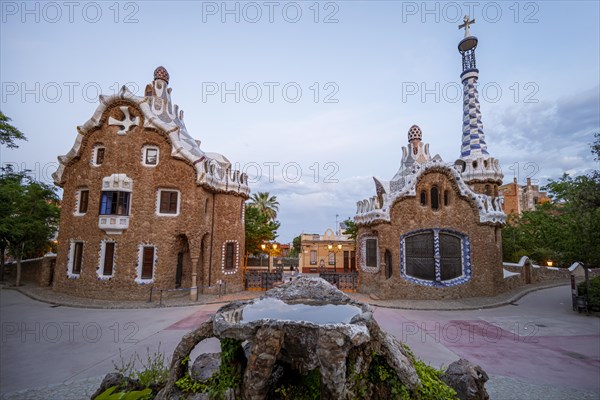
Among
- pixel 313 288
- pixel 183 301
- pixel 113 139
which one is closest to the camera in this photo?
pixel 313 288

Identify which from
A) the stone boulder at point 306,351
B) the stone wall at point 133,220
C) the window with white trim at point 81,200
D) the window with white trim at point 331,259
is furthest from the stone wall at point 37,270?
the window with white trim at point 331,259

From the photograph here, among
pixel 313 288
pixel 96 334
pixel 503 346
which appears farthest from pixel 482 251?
pixel 96 334

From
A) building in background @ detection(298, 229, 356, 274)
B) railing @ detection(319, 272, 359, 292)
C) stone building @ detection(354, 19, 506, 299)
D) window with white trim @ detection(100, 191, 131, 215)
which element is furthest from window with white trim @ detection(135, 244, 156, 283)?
building in background @ detection(298, 229, 356, 274)

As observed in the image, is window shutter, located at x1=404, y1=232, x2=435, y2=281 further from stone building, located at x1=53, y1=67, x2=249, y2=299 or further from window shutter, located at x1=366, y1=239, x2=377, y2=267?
stone building, located at x1=53, y1=67, x2=249, y2=299

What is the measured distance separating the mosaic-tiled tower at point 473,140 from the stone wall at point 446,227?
4.14 metres

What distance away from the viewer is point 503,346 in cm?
900

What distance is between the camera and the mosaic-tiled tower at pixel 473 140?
800 inches

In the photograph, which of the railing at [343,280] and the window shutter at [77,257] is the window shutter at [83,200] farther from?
the railing at [343,280]

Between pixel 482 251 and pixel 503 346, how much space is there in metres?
9.27

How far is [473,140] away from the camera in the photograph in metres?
21.2

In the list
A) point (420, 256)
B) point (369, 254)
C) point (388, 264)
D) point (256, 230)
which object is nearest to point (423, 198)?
point (420, 256)

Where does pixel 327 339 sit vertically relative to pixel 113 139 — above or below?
below

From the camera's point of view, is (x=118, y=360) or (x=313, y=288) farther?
(x=118, y=360)

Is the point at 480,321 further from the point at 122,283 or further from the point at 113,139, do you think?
the point at 113,139
